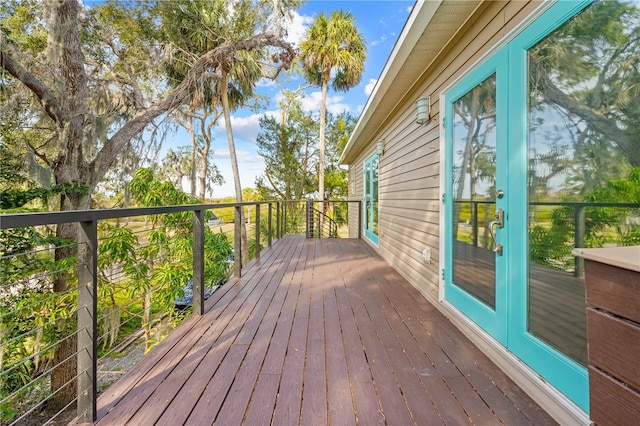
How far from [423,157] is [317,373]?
237cm

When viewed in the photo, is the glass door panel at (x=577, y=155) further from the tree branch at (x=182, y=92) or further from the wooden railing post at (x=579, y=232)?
the tree branch at (x=182, y=92)

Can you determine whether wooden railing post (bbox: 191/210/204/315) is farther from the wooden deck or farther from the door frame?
the door frame

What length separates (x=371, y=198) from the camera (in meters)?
6.37

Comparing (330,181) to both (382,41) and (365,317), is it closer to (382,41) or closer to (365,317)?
(382,41)

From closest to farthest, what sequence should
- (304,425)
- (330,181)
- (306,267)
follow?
(304,425)
(306,267)
(330,181)

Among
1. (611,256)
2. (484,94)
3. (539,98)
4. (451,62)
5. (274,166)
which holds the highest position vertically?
(274,166)

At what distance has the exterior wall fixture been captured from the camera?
2955 millimetres

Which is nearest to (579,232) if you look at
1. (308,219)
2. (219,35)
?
(308,219)

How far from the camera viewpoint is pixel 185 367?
166 centimetres

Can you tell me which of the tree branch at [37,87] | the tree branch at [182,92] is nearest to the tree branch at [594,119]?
the tree branch at [37,87]

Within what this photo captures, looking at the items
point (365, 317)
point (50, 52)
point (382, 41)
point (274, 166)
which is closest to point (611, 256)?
point (365, 317)

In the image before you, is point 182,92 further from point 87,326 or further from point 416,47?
point 87,326

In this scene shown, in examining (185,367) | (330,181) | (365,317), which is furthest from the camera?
(330,181)

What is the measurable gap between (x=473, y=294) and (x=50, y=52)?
763cm
